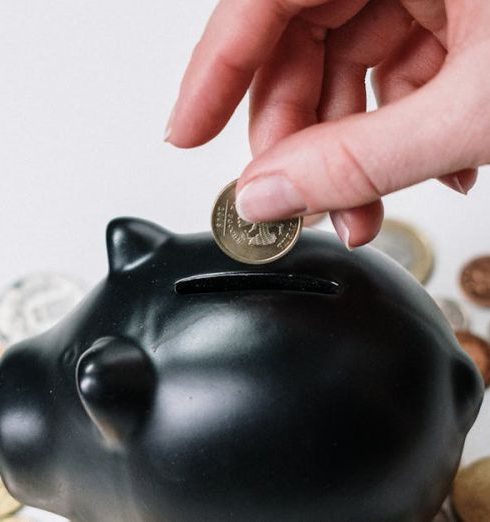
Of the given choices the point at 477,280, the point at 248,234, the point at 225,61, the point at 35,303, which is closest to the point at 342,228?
the point at 248,234

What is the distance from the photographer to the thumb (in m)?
0.75

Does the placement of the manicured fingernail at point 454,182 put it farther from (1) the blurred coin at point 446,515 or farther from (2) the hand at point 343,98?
(1) the blurred coin at point 446,515

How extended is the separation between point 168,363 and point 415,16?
47cm

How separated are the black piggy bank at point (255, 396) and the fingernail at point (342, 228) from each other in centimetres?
1

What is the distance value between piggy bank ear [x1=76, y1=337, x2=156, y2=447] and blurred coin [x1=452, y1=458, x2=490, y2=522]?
1.63 ft

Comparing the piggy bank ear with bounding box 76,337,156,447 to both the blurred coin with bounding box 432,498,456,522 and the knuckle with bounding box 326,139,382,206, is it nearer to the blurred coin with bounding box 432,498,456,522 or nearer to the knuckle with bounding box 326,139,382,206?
the knuckle with bounding box 326,139,382,206

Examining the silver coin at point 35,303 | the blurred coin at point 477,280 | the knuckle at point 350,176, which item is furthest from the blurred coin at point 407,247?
the knuckle at point 350,176

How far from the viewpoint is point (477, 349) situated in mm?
1291

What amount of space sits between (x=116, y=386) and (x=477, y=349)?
2.20 feet

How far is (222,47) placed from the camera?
91 cm

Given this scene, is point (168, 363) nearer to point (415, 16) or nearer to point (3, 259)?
point (415, 16)

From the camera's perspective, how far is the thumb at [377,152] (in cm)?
75

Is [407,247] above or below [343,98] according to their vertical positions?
below

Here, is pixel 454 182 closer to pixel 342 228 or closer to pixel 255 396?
pixel 342 228
